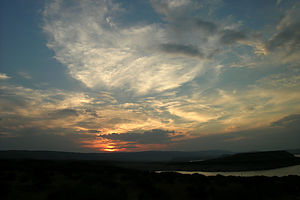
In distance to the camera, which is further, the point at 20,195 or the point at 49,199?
the point at 20,195

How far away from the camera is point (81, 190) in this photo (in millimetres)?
12789

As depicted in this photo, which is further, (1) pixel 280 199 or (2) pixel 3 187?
(1) pixel 280 199

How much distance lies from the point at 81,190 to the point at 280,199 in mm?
14318

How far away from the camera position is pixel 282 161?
240ft

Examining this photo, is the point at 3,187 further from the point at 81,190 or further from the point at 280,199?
the point at 280,199

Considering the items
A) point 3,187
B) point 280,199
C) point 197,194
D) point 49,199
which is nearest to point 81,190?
point 49,199

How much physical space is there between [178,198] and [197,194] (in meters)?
1.68

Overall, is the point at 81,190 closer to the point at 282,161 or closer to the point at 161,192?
the point at 161,192

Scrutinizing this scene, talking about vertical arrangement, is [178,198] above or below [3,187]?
below

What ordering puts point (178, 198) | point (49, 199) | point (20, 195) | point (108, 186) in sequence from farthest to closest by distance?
1. point (108, 186)
2. point (178, 198)
3. point (20, 195)
4. point (49, 199)

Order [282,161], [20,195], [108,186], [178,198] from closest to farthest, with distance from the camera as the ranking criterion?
[20,195]
[178,198]
[108,186]
[282,161]

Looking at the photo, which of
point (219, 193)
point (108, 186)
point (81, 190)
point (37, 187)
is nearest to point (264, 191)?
point (219, 193)

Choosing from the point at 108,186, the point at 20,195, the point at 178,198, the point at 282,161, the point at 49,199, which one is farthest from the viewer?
the point at 282,161

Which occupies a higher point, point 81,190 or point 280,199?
point 81,190
